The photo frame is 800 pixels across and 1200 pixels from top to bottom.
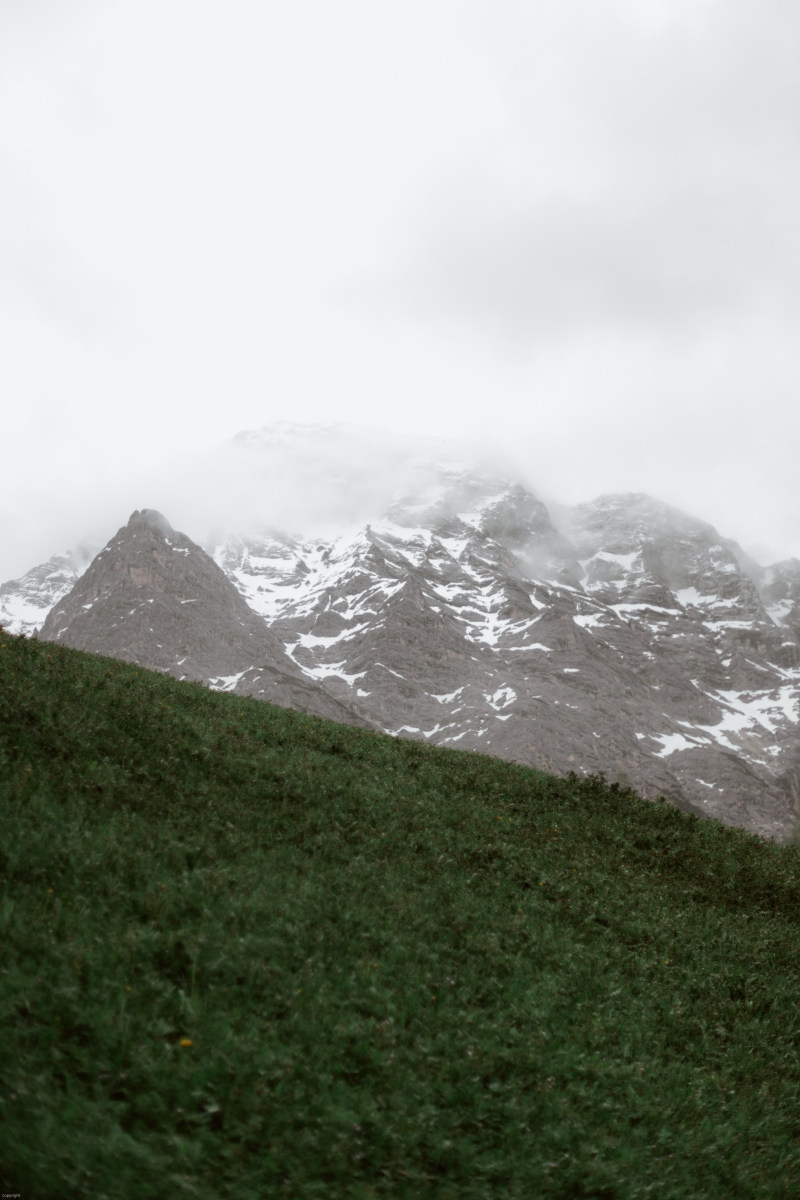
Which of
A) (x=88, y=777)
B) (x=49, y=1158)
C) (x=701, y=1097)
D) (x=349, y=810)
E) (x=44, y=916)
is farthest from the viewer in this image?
(x=349, y=810)

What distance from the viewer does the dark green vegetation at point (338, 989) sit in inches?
301

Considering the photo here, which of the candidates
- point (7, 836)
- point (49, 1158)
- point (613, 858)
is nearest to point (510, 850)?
point (613, 858)

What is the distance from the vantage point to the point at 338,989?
9.95m

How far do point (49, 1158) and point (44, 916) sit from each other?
3.12 metres

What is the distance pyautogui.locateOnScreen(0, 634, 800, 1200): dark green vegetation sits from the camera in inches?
301

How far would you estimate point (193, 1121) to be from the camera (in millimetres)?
7602

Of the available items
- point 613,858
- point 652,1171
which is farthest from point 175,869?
point 613,858

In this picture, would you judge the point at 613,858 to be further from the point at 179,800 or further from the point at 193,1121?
the point at 193,1121

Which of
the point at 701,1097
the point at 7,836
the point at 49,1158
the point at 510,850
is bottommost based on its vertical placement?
the point at 49,1158

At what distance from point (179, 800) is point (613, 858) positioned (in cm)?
951

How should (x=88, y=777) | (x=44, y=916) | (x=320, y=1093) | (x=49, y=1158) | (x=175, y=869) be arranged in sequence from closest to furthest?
1. (x=49, y=1158)
2. (x=320, y=1093)
3. (x=44, y=916)
4. (x=175, y=869)
5. (x=88, y=777)

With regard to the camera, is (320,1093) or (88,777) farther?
(88,777)

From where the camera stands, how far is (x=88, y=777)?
1343 cm

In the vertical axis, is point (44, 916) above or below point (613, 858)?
below
